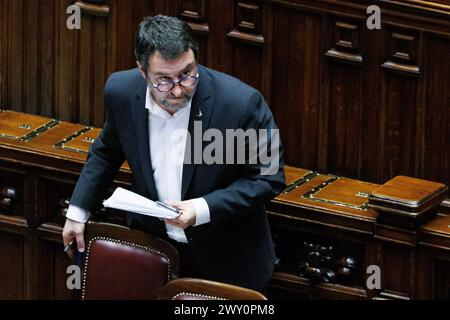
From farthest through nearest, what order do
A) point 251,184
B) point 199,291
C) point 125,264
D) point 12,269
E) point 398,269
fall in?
point 12,269 < point 398,269 < point 125,264 < point 251,184 < point 199,291

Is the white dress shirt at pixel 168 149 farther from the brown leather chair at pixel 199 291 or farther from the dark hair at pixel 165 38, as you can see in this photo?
the brown leather chair at pixel 199 291

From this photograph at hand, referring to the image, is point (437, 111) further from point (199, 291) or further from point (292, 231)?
point (199, 291)

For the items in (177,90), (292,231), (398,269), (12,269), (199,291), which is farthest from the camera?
(12,269)

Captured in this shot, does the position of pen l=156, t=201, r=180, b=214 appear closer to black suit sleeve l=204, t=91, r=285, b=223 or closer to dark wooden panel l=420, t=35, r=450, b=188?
black suit sleeve l=204, t=91, r=285, b=223

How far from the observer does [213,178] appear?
4.35 m

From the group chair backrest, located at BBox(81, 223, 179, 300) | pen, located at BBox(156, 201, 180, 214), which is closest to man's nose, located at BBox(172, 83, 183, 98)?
pen, located at BBox(156, 201, 180, 214)

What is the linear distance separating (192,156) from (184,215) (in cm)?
22

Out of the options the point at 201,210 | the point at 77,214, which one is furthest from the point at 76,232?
the point at 201,210

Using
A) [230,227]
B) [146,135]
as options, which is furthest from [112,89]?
[230,227]

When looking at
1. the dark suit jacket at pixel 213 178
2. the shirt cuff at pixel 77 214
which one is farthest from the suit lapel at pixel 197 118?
the shirt cuff at pixel 77 214

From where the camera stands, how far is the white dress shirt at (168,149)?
434 centimetres

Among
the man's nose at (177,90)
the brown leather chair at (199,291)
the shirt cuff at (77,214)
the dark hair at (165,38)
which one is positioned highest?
the dark hair at (165,38)

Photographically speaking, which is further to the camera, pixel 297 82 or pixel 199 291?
pixel 297 82

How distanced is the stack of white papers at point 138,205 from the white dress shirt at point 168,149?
193mm
